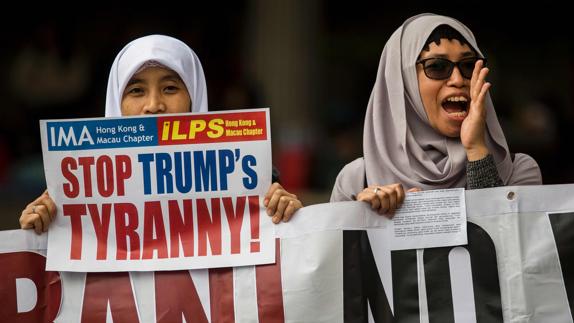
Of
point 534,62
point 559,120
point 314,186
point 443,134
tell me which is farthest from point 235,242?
point 534,62

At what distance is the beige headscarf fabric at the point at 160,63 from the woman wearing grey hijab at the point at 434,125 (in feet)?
1.91

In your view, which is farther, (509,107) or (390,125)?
(509,107)

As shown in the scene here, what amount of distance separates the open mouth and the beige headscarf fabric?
831 millimetres

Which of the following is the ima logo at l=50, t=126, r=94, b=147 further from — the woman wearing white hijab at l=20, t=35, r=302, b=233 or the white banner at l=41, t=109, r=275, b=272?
the woman wearing white hijab at l=20, t=35, r=302, b=233

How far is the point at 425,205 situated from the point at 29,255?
121cm

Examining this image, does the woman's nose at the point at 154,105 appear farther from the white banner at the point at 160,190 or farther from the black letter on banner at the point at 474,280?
the black letter on banner at the point at 474,280

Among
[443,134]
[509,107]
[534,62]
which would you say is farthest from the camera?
[534,62]

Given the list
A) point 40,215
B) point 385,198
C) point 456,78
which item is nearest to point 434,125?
point 456,78

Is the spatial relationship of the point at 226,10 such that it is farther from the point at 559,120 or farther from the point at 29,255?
the point at 29,255

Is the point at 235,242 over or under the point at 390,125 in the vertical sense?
under

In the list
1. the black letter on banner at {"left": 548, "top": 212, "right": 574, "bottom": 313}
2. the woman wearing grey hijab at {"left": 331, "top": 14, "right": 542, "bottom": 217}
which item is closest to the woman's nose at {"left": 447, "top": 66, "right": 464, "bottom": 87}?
the woman wearing grey hijab at {"left": 331, "top": 14, "right": 542, "bottom": 217}

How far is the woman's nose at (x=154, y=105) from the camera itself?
3650 millimetres

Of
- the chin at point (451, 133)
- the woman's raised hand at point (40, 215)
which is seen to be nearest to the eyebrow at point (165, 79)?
the woman's raised hand at point (40, 215)

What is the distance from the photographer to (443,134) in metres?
3.72
